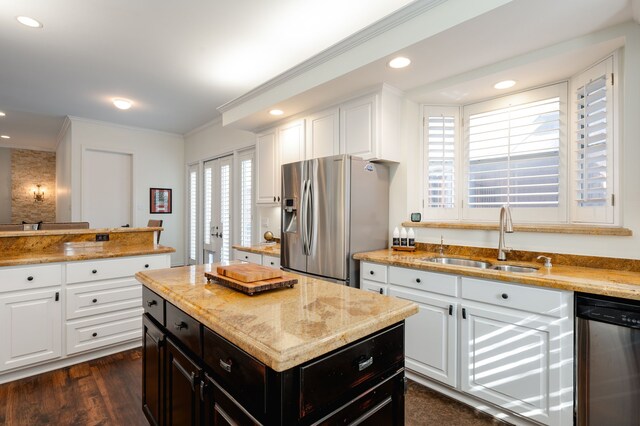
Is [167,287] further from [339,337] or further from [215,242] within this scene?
[215,242]

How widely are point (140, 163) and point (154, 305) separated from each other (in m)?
5.42

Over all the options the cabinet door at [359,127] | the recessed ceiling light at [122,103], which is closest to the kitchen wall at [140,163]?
the recessed ceiling light at [122,103]

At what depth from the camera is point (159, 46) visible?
308cm

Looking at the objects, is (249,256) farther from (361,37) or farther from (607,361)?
(607,361)

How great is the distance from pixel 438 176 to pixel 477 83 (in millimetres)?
850

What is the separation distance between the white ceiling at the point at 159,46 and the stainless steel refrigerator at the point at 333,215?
3.65 feet

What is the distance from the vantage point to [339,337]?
94 centimetres

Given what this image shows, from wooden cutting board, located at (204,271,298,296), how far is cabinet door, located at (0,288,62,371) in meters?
1.86

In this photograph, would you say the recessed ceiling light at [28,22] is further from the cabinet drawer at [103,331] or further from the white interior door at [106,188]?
the white interior door at [106,188]

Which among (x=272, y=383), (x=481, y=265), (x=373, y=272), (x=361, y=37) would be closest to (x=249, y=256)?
(x=373, y=272)

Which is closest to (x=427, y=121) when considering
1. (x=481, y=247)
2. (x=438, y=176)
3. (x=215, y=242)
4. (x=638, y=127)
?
(x=438, y=176)

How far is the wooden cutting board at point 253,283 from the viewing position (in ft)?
4.42

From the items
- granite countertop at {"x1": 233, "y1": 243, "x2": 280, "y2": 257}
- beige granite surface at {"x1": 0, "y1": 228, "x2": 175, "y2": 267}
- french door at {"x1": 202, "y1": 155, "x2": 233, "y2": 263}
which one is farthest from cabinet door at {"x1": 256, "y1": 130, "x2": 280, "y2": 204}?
french door at {"x1": 202, "y1": 155, "x2": 233, "y2": 263}

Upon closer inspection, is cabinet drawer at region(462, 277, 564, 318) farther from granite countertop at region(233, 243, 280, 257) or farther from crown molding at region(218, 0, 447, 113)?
granite countertop at region(233, 243, 280, 257)
